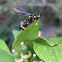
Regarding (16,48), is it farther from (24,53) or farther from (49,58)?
(49,58)

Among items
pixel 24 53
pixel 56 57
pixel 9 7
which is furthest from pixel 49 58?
pixel 9 7

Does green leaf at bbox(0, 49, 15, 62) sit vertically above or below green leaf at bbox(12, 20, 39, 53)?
below

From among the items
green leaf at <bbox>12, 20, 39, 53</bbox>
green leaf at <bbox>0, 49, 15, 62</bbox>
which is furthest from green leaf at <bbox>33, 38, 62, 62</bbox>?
green leaf at <bbox>0, 49, 15, 62</bbox>

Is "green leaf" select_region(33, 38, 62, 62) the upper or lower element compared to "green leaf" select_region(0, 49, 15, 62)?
upper

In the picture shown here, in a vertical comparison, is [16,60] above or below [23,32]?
below

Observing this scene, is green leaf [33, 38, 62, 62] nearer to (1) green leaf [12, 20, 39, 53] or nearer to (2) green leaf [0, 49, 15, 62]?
(1) green leaf [12, 20, 39, 53]

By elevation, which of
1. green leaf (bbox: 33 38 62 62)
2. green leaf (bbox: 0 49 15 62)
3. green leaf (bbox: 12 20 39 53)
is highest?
green leaf (bbox: 12 20 39 53)

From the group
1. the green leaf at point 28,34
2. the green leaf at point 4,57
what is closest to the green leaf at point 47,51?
the green leaf at point 28,34

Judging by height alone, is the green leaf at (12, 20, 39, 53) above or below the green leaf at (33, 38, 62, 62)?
above
